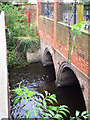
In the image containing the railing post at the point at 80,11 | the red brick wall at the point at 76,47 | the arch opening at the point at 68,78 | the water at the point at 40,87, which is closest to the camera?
the red brick wall at the point at 76,47

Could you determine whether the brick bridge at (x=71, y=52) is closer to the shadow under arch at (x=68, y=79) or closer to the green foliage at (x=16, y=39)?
the shadow under arch at (x=68, y=79)

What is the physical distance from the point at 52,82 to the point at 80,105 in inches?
96.2

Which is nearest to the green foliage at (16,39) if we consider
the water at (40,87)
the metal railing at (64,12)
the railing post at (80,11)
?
the water at (40,87)

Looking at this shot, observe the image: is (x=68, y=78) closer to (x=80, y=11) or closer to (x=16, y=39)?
(x=80, y=11)

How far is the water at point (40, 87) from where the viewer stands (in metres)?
7.20

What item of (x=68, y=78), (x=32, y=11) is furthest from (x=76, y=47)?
(x=32, y=11)

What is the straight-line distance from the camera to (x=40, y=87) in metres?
8.95

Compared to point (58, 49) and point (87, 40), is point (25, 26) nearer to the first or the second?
point (58, 49)

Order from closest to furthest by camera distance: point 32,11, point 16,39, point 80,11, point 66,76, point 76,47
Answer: point 80,11 < point 76,47 < point 66,76 < point 16,39 < point 32,11

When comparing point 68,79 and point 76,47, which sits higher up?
point 76,47

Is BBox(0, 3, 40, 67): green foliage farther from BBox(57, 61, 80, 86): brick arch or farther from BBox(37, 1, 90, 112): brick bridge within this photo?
BBox(57, 61, 80, 86): brick arch

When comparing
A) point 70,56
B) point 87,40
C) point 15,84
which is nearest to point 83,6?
point 87,40

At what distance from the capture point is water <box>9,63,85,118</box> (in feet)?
23.6

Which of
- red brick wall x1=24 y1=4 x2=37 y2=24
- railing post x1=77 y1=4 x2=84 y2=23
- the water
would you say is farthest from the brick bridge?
red brick wall x1=24 y1=4 x2=37 y2=24
